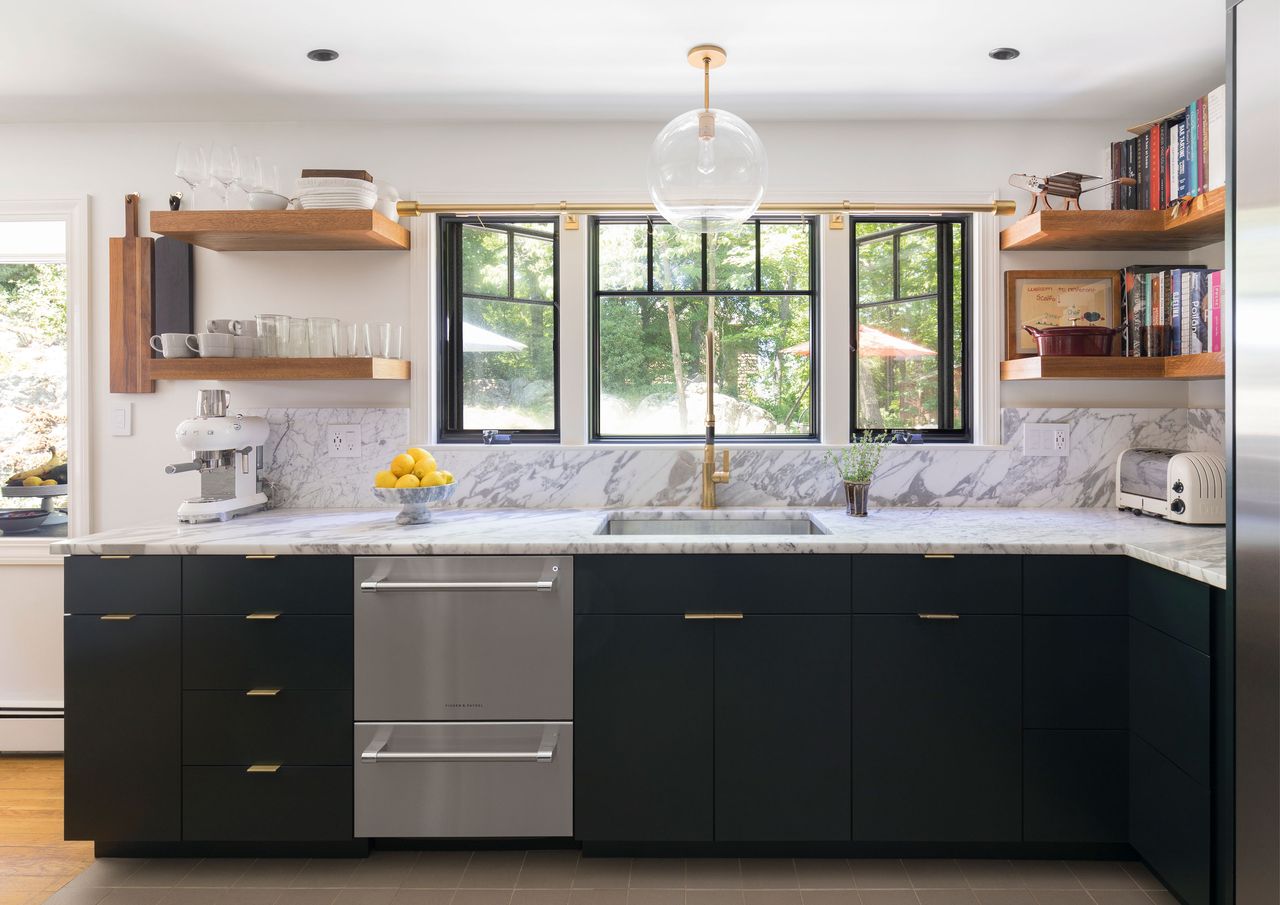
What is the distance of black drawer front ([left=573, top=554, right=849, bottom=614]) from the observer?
2.38 metres

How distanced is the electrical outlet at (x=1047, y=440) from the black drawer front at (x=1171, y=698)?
0.90m

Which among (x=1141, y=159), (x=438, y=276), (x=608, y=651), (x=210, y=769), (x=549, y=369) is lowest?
(x=210, y=769)

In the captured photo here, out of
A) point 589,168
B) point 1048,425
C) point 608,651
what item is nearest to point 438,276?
point 589,168

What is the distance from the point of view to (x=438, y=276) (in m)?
3.18

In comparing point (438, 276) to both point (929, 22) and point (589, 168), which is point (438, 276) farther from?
point (929, 22)

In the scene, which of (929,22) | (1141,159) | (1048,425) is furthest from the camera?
(1048,425)

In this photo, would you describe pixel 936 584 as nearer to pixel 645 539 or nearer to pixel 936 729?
pixel 936 729

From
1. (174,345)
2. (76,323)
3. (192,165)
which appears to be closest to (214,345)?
(174,345)

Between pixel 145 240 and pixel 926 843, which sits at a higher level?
pixel 145 240

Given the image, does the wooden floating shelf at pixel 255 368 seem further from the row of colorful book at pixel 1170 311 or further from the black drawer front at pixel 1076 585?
the row of colorful book at pixel 1170 311

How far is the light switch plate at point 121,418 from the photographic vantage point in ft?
10.3

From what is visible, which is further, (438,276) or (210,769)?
(438,276)

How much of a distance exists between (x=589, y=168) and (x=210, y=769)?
2274 mm

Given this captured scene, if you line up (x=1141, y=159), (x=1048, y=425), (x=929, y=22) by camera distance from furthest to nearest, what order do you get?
1. (x=1048, y=425)
2. (x=1141, y=159)
3. (x=929, y=22)
